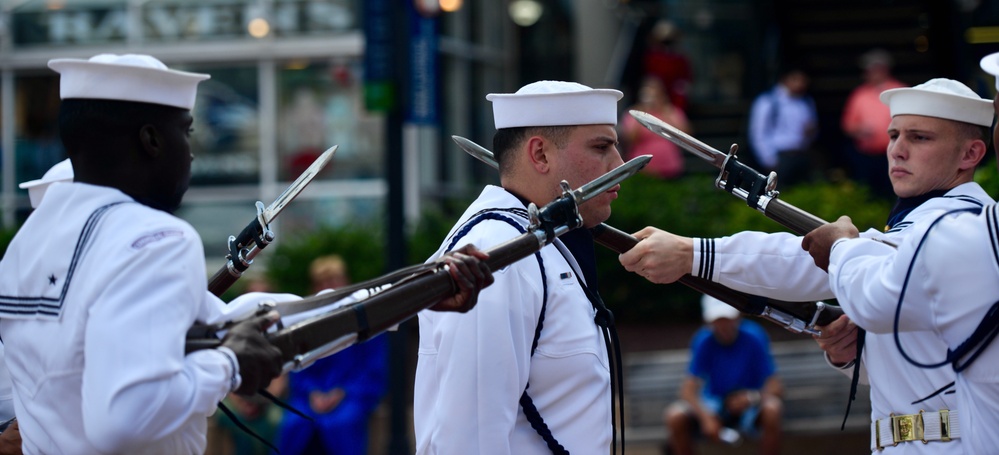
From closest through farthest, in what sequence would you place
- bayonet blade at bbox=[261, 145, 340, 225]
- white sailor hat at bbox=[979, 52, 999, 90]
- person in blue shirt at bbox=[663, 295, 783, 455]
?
white sailor hat at bbox=[979, 52, 999, 90] < bayonet blade at bbox=[261, 145, 340, 225] < person in blue shirt at bbox=[663, 295, 783, 455]

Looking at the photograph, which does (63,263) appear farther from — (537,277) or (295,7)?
(295,7)

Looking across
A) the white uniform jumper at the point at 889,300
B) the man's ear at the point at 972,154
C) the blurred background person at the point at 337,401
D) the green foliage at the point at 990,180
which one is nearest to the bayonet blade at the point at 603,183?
the white uniform jumper at the point at 889,300

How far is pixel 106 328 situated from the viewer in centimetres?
307

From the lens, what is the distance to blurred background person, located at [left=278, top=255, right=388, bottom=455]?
30.6 ft

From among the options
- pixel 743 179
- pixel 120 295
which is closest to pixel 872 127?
pixel 743 179

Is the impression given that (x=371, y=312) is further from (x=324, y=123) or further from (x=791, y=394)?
(x=324, y=123)

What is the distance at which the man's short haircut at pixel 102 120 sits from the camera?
3420mm

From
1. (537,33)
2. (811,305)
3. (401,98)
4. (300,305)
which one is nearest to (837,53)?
(537,33)

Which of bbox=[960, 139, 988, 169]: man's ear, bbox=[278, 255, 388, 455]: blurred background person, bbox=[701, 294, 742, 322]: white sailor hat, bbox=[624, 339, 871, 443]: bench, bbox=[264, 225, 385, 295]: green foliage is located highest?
bbox=[960, 139, 988, 169]: man's ear

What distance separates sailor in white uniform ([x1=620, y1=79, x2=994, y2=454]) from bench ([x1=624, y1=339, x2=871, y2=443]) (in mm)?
6018

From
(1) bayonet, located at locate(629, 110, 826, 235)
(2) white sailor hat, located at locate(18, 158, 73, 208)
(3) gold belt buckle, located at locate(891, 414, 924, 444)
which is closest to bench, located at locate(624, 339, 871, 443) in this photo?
(1) bayonet, located at locate(629, 110, 826, 235)

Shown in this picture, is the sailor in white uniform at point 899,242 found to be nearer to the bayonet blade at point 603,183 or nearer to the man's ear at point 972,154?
the man's ear at point 972,154

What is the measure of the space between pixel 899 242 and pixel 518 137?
133cm

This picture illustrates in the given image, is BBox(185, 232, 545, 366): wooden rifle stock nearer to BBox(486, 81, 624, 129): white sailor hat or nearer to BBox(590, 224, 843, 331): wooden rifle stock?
BBox(486, 81, 624, 129): white sailor hat
